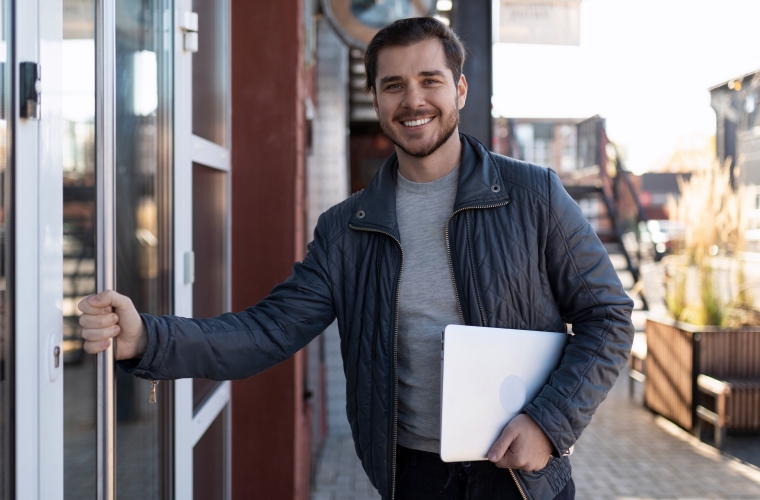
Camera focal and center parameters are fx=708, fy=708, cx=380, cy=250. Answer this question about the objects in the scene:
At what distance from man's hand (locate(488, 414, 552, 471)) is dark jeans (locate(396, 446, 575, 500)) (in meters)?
0.12

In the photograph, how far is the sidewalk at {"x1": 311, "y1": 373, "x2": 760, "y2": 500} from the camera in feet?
14.4

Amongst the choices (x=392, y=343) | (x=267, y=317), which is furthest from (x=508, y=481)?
(x=267, y=317)

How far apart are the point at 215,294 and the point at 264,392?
0.52 meters

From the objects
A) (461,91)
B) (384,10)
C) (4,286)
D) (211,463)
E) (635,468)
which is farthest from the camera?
(635,468)

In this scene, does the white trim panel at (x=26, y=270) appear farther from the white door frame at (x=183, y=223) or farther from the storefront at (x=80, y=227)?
the white door frame at (x=183, y=223)

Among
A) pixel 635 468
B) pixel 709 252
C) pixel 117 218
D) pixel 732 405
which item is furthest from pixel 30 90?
pixel 709 252

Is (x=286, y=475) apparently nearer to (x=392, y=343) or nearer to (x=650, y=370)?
(x=392, y=343)

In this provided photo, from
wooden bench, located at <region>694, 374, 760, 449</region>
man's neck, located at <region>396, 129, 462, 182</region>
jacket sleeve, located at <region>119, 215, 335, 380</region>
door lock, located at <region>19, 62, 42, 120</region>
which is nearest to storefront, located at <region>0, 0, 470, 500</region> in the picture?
door lock, located at <region>19, 62, 42, 120</region>

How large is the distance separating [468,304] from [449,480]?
426 mm

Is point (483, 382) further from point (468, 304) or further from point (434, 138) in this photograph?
point (434, 138)

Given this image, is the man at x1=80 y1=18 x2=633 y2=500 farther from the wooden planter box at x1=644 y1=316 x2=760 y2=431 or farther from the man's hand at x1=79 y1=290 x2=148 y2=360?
the wooden planter box at x1=644 y1=316 x2=760 y2=431

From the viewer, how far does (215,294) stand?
2.72 m

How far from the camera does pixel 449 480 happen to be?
5.57 feet

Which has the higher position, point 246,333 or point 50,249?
point 50,249
